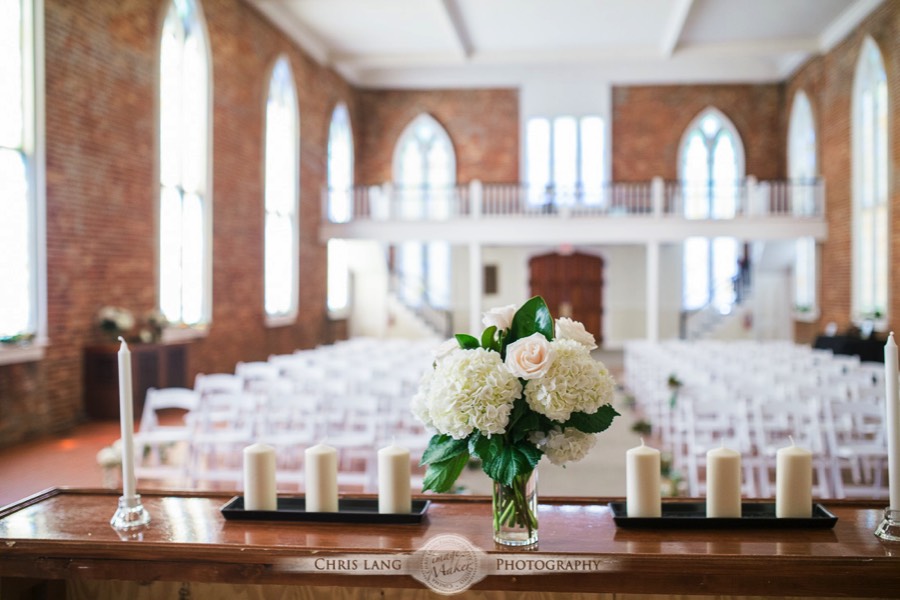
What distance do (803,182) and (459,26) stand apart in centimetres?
811

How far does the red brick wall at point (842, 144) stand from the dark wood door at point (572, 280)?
21.7 feet

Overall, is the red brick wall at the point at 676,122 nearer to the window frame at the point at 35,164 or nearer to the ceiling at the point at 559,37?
the ceiling at the point at 559,37

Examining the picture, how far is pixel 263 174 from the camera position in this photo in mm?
15750

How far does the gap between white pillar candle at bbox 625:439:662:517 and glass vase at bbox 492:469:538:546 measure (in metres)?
0.35

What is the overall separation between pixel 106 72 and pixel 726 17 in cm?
1190

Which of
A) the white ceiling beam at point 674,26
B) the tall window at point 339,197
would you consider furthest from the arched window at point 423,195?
the white ceiling beam at point 674,26

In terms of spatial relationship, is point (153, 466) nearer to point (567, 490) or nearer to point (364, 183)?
point (567, 490)

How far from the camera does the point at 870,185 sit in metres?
15.9

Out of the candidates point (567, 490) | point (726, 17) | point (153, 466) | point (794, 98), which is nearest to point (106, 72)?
point (153, 466)

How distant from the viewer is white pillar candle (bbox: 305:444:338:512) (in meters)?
2.44

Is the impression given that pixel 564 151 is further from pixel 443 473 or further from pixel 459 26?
pixel 443 473

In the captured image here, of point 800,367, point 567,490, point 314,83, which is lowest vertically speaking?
point 567,490

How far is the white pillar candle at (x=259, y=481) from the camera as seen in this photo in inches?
96.7

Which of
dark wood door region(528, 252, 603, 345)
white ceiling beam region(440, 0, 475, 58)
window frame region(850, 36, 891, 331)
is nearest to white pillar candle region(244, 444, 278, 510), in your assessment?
white ceiling beam region(440, 0, 475, 58)
